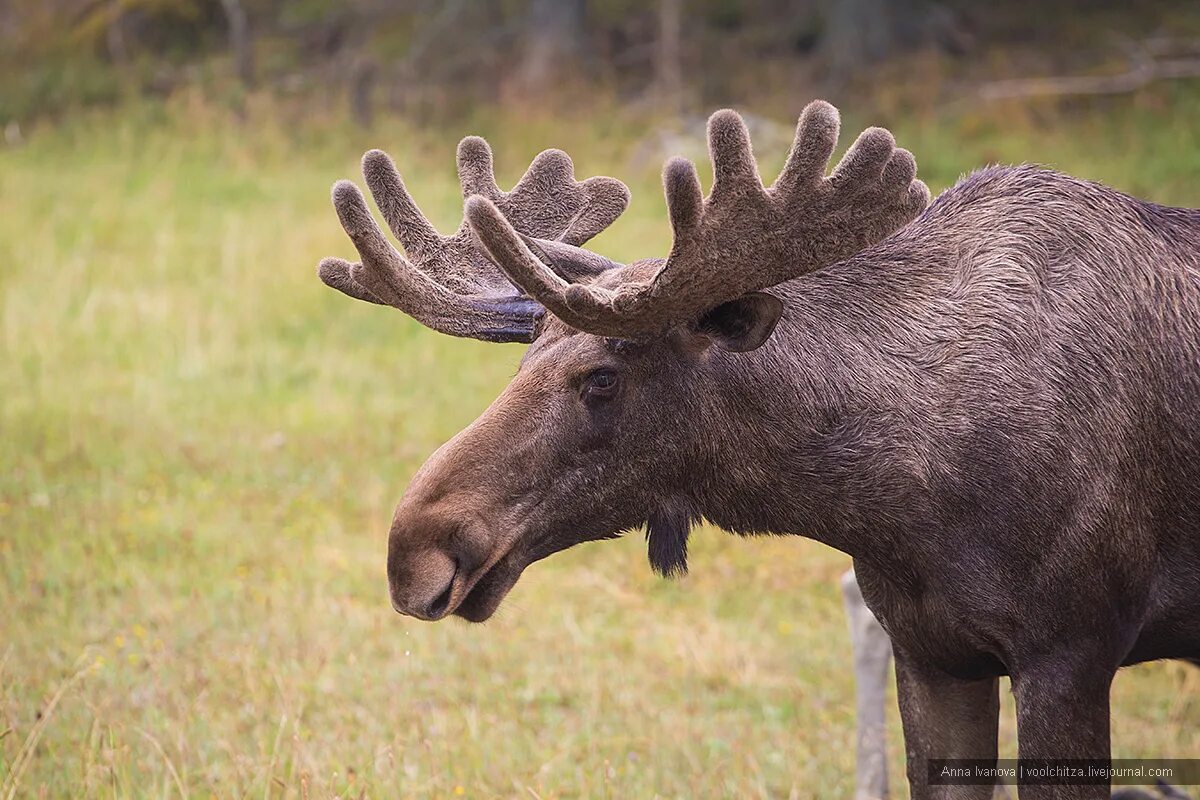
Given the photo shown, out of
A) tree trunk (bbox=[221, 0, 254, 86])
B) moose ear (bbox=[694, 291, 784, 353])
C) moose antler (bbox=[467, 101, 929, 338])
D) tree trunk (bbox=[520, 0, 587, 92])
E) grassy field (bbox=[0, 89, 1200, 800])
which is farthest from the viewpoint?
tree trunk (bbox=[520, 0, 587, 92])

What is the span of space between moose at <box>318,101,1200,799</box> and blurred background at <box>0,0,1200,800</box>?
1210mm

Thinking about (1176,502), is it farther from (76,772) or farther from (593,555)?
(593,555)

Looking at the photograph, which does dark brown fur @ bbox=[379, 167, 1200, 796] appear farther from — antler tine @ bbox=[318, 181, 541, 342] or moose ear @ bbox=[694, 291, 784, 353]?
antler tine @ bbox=[318, 181, 541, 342]

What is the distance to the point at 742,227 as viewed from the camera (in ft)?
11.5

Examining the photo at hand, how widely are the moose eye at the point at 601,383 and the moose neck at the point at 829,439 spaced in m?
0.25

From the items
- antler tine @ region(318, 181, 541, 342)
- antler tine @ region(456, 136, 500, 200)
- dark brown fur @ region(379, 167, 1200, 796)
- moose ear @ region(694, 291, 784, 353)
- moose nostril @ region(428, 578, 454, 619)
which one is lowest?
moose nostril @ region(428, 578, 454, 619)

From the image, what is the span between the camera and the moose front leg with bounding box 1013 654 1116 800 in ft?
11.7

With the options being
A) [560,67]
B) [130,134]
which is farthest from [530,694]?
[560,67]

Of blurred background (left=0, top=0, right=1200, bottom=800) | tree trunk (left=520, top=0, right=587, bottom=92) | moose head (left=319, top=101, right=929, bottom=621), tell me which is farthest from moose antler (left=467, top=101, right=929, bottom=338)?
tree trunk (left=520, top=0, right=587, bottom=92)

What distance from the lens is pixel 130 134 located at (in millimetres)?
19312

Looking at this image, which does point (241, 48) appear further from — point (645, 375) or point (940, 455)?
point (940, 455)

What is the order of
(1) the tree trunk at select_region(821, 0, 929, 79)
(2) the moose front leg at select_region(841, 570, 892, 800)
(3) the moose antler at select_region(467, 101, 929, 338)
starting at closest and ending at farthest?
(3) the moose antler at select_region(467, 101, 929, 338) → (2) the moose front leg at select_region(841, 570, 892, 800) → (1) the tree trunk at select_region(821, 0, 929, 79)

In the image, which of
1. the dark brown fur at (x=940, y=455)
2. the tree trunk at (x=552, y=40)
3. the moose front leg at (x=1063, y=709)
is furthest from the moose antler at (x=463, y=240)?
the tree trunk at (x=552, y=40)

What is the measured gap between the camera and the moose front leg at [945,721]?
404 centimetres
